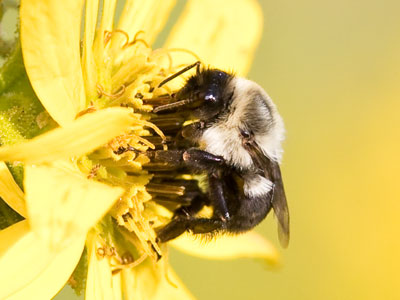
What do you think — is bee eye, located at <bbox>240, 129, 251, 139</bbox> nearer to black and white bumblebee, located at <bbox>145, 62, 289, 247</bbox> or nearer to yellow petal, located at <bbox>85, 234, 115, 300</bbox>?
black and white bumblebee, located at <bbox>145, 62, 289, 247</bbox>

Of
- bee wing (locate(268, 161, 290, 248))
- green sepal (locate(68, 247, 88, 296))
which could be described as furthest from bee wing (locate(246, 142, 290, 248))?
green sepal (locate(68, 247, 88, 296))

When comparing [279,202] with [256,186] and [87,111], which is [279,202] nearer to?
[256,186]

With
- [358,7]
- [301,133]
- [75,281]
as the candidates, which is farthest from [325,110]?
[75,281]

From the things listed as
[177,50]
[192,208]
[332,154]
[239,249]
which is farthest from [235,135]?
[332,154]

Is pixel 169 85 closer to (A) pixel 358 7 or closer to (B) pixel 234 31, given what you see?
(B) pixel 234 31

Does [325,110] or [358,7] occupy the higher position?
[358,7]
